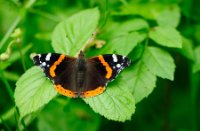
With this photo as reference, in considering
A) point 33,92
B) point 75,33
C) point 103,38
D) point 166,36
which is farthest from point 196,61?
point 33,92

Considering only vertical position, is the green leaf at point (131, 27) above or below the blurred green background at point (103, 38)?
above

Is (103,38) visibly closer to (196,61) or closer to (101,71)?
(101,71)

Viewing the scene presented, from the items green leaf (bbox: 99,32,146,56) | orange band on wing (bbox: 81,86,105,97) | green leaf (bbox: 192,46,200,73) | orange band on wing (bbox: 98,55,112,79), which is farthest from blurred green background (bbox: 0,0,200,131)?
orange band on wing (bbox: 81,86,105,97)

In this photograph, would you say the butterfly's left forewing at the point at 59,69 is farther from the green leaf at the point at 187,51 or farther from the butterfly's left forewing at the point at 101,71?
the green leaf at the point at 187,51

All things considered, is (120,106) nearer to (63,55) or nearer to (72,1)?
(63,55)

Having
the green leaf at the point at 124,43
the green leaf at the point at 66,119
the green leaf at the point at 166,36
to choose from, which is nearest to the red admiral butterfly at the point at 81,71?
the green leaf at the point at 124,43

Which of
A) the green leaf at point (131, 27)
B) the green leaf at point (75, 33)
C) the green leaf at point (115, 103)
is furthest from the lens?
the green leaf at point (131, 27)

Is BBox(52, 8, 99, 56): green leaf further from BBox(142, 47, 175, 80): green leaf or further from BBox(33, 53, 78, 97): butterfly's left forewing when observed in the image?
BBox(142, 47, 175, 80): green leaf

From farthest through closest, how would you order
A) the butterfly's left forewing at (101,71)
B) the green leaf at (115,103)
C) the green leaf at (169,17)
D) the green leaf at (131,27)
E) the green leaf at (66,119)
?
1. the green leaf at (66,119)
2. the green leaf at (169,17)
3. the green leaf at (131,27)
4. the butterfly's left forewing at (101,71)
5. the green leaf at (115,103)
